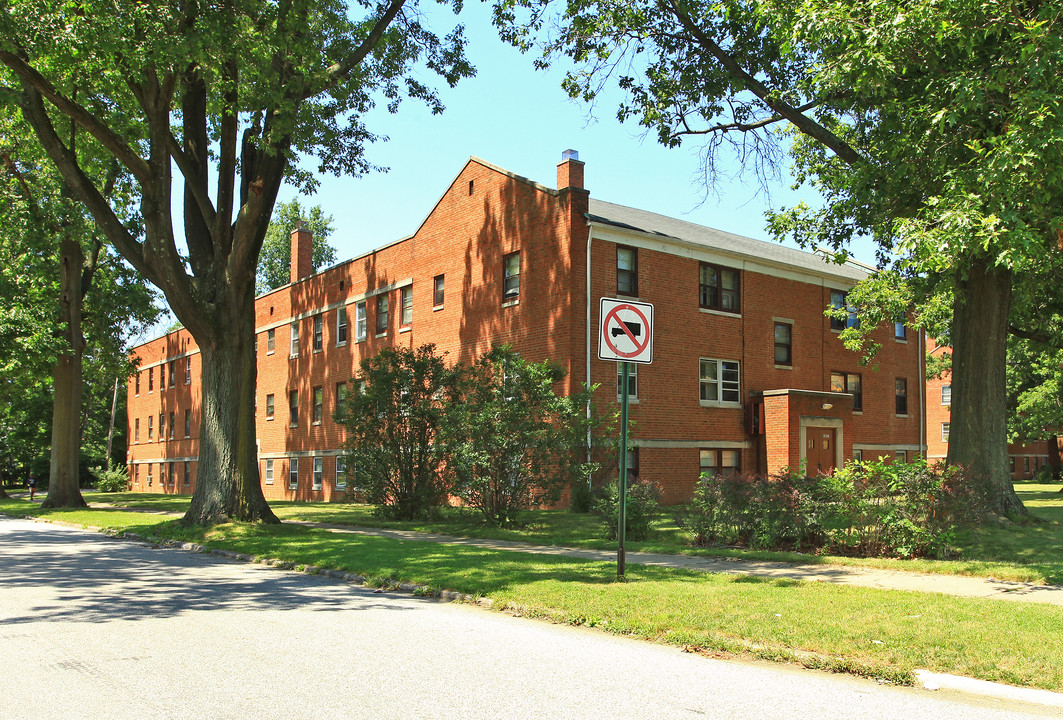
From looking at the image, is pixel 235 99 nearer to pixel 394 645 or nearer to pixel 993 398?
pixel 394 645

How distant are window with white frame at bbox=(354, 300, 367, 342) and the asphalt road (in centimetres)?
2403

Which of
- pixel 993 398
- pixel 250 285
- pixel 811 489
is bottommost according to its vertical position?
pixel 811 489

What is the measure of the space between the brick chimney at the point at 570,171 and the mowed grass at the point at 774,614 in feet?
50.8

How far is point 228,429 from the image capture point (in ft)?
57.5

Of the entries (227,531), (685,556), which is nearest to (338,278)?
(227,531)

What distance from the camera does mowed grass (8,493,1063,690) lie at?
6.30m

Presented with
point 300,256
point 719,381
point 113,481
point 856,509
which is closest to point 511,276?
point 719,381

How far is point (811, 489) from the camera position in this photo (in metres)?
12.8

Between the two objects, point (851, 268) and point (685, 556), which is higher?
point (851, 268)

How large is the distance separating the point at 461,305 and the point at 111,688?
2261 centimetres

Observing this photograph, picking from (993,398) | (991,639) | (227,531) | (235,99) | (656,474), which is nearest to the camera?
(991,639)

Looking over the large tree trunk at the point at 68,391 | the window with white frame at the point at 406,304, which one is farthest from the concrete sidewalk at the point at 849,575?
the large tree trunk at the point at 68,391

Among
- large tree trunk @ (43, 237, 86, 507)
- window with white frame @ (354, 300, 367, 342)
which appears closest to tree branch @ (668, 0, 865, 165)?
window with white frame @ (354, 300, 367, 342)

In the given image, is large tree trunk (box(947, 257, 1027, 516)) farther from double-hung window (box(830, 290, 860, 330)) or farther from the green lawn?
double-hung window (box(830, 290, 860, 330))
